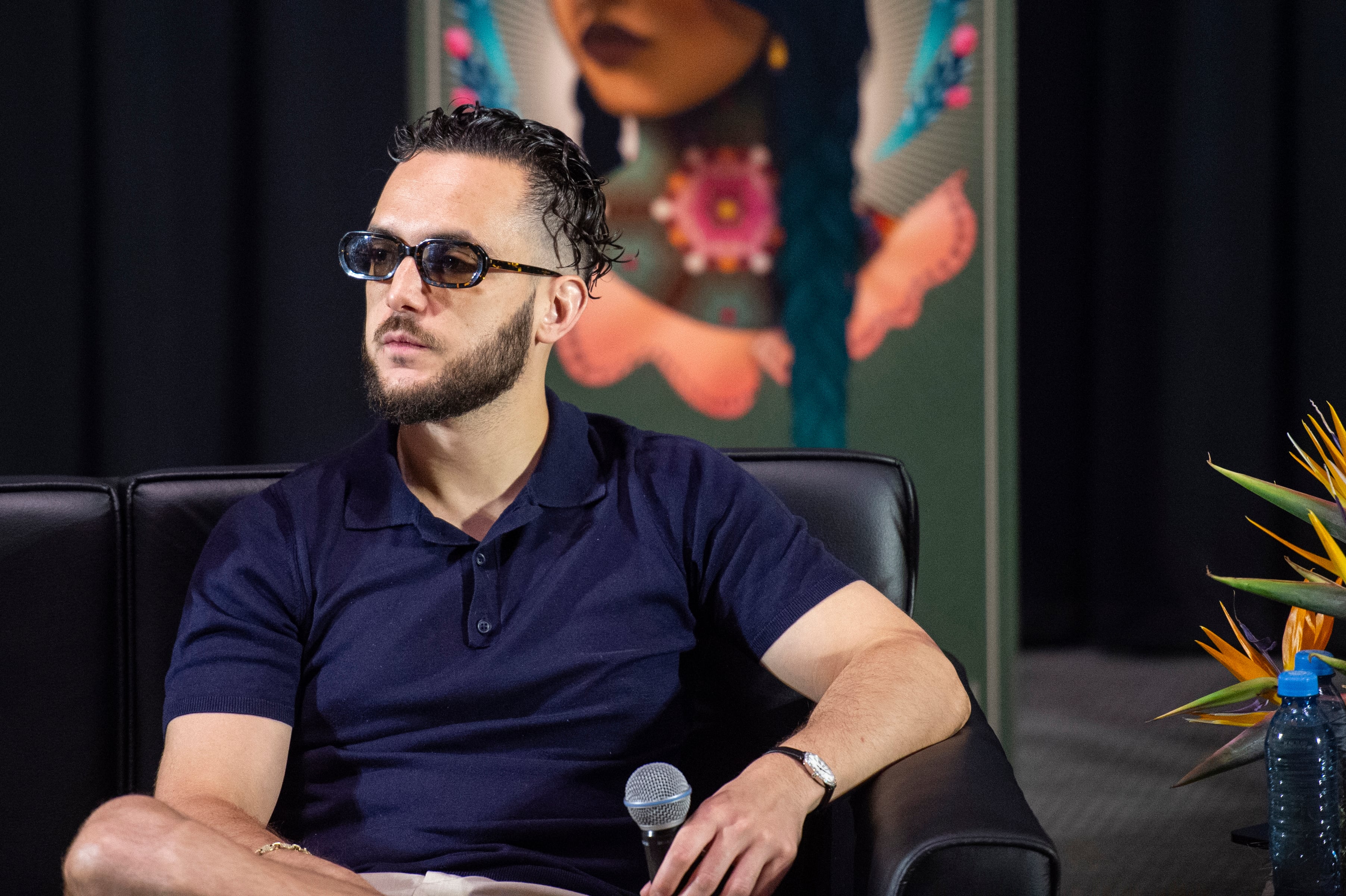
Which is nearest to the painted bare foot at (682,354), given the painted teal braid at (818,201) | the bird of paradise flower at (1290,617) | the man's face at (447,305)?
the painted teal braid at (818,201)

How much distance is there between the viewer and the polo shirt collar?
1.35 meters

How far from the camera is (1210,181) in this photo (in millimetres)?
3330

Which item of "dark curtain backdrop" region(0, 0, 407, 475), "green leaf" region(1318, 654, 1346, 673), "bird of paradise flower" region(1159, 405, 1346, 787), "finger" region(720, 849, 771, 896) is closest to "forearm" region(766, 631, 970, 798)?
"finger" region(720, 849, 771, 896)

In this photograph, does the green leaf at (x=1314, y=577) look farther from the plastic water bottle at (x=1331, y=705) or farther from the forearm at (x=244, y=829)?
the forearm at (x=244, y=829)

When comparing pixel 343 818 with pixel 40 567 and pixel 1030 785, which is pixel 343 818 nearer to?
pixel 40 567

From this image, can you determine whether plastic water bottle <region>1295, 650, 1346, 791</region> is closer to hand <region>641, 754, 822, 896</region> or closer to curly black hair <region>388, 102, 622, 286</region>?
hand <region>641, 754, 822, 896</region>

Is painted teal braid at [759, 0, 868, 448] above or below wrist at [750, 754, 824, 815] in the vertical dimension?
above

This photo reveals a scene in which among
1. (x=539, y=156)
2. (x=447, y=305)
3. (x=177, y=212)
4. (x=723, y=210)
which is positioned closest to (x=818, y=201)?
(x=723, y=210)

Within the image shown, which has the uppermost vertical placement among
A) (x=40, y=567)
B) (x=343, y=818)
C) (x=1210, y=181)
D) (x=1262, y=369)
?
(x=1210, y=181)

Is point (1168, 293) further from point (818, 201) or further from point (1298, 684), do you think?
point (1298, 684)

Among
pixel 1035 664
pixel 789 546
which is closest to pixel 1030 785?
pixel 1035 664

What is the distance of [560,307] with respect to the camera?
4.91ft

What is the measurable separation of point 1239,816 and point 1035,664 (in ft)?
3.96

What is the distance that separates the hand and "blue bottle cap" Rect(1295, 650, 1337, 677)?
0.43 meters
